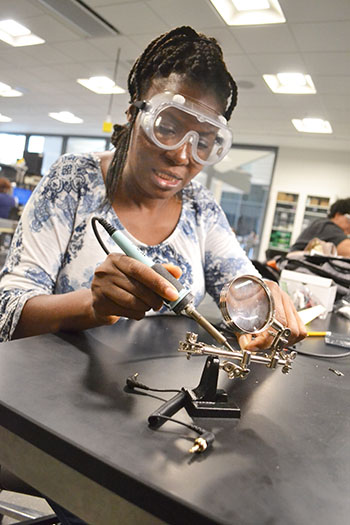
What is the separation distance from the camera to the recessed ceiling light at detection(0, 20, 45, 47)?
502 centimetres

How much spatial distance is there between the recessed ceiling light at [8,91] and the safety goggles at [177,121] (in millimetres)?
7828

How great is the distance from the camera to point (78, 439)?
0.40 meters

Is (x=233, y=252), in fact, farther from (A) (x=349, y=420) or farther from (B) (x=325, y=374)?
(A) (x=349, y=420)

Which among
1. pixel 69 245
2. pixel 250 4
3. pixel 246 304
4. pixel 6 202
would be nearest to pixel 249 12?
pixel 250 4

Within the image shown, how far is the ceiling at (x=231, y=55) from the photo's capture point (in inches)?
149

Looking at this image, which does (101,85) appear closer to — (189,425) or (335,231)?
(335,231)

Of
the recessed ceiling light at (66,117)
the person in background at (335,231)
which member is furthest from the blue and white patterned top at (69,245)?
the recessed ceiling light at (66,117)

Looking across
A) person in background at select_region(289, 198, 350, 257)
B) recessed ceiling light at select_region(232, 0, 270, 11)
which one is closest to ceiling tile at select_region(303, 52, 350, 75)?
recessed ceiling light at select_region(232, 0, 270, 11)

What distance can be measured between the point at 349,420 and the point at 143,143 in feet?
2.60

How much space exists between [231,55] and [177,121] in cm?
418

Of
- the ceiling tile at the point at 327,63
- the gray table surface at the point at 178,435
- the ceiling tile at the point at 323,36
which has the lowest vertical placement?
the gray table surface at the point at 178,435

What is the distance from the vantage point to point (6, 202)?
6113 millimetres

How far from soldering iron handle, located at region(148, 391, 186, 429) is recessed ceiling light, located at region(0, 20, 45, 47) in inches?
221

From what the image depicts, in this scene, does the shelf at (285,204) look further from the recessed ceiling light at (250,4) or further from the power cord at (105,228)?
the power cord at (105,228)
